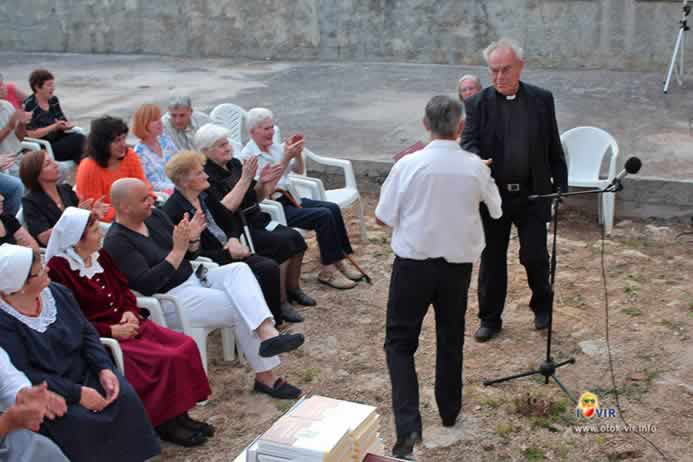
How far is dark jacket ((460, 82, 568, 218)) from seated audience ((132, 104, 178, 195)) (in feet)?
7.89

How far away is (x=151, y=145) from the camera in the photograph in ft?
21.9

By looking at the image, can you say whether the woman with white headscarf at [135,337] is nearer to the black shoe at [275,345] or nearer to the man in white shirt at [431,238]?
the black shoe at [275,345]

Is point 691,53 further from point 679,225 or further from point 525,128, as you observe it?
point 525,128

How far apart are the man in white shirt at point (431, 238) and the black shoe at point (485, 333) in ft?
3.84

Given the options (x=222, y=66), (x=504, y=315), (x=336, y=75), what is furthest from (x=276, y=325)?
(x=222, y=66)

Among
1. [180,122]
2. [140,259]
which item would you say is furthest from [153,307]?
[180,122]

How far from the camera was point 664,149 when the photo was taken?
27.8ft

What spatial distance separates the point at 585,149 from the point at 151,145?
11.8 feet

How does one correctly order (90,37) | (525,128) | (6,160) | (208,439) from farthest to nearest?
1. (90,37)
2. (6,160)
3. (525,128)
4. (208,439)

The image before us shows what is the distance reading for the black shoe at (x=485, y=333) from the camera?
219 inches

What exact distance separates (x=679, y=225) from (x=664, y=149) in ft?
4.04

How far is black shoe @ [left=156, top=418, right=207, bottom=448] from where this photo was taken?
176 inches

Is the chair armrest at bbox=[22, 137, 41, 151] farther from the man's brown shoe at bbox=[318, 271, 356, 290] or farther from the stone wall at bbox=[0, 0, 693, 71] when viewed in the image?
the stone wall at bbox=[0, 0, 693, 71]

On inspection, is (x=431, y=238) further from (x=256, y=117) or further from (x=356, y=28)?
(x=356, y=28)
